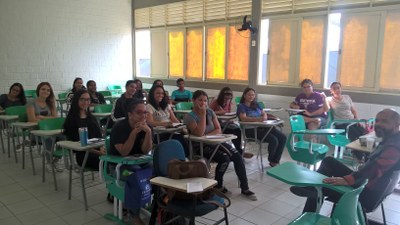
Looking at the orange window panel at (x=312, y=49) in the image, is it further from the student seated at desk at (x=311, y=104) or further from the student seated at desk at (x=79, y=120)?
the student seated at desk at (x=79, y=120)

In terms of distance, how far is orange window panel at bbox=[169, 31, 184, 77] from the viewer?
902 centimetres

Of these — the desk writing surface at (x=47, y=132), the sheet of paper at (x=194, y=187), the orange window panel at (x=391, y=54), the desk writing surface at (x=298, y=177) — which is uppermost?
the orange window panel at (x=391, y=54)

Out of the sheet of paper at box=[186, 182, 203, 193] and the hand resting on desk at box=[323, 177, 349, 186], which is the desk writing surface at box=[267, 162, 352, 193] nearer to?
the hand resting on desk at box=[323, 177, 349, 186]

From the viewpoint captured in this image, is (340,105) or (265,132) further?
(340,105)

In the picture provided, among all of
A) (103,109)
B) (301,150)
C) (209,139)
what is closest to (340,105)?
(301,150)

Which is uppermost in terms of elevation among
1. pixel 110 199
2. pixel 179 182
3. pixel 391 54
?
pixel 391 54

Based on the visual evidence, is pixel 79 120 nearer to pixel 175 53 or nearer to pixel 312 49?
pixel 312 49

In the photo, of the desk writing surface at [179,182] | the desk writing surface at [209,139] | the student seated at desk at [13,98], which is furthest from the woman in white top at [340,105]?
the student seated at desk at [13,98]

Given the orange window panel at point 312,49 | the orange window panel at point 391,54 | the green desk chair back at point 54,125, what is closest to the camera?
the green desk chair back at point 54,125

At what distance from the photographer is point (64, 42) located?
8625mm

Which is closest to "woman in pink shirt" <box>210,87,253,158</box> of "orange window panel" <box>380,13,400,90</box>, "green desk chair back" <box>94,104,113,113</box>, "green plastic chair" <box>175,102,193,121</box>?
"green plastic chair" <box>175,102,193,121</box>

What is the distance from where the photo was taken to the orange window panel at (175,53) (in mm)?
9023

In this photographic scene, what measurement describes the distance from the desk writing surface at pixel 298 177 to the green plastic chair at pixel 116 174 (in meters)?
1.11

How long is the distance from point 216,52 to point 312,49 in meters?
2.45
